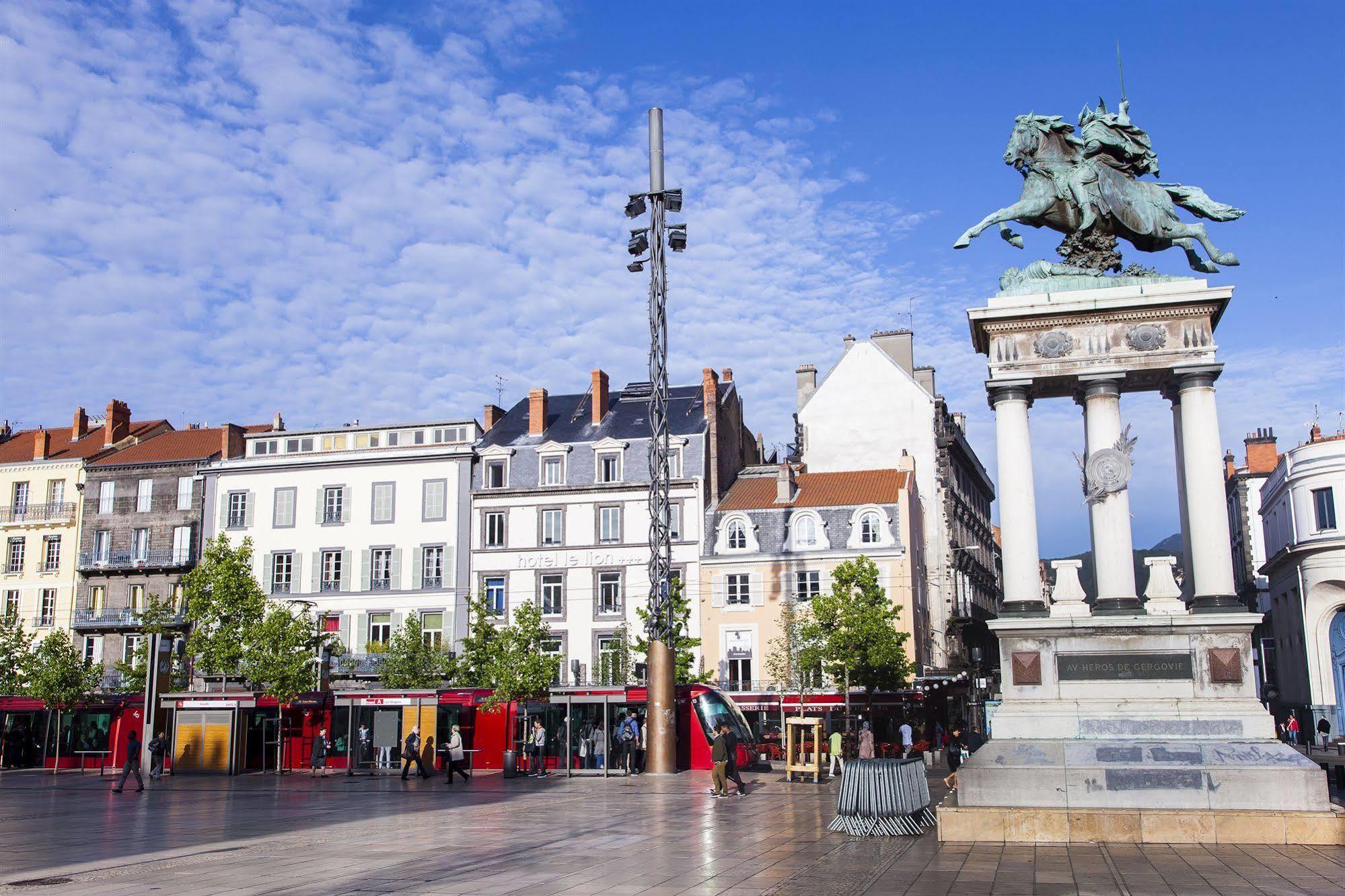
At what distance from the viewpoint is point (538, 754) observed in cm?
3559

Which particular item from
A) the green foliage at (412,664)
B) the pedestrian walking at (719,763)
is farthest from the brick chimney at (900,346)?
the pedestrian walking at (719,763)

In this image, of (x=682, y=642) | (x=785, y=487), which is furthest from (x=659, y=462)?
(x=785, y=487)

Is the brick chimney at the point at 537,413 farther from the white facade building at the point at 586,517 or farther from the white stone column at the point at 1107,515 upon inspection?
the white stone column at the point at 1107,515

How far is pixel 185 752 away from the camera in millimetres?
38719

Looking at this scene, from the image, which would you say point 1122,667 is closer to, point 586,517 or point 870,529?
point 870,529

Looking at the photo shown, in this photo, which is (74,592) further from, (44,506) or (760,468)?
(760,468)

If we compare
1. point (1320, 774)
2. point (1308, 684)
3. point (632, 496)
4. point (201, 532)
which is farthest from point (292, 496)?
point (1320, 774)

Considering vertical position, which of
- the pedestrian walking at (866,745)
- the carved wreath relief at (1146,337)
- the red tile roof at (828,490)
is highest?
the red tile roof at (828,490)

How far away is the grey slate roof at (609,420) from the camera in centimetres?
Answer: 5509

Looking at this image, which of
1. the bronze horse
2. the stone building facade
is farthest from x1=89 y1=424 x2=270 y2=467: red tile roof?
the bronze horse

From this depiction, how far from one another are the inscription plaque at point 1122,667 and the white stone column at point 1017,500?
2.99 feet

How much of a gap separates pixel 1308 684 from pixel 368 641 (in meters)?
38.5

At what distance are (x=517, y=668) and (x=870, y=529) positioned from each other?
18.2 m

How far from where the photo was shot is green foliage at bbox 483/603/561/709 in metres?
37.4
